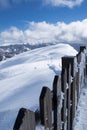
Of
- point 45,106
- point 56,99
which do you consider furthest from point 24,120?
point 56,99

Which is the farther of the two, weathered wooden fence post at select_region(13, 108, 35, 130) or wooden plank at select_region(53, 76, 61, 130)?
wooden plank at select_region(53, 76, 61, 130)

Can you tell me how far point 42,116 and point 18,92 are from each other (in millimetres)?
2089

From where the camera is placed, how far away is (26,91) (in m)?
3.96

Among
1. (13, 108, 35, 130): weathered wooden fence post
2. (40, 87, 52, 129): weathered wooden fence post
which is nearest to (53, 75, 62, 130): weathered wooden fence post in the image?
(40, 87, 52, 129): weathered wooden fence post

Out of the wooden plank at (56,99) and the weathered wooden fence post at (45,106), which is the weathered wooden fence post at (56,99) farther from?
the weathered wooden fence post at (45,106)

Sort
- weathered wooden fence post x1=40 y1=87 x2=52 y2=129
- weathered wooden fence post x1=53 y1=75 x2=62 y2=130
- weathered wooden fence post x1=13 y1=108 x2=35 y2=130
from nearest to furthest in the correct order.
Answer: weathered wooden fence post x1=13 y1=108 x2=35 y2=130 < weathered wooden fence post x1=40 y1=87 x2=52 y2=129 < weathered wooden fence post x1=53 y1=75 x2=62 y2=130

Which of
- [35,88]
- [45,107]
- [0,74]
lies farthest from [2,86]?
[45,107]

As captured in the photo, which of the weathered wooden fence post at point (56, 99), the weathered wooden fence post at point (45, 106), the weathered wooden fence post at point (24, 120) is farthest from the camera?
the weathered wooden fence post at point (56, 99)

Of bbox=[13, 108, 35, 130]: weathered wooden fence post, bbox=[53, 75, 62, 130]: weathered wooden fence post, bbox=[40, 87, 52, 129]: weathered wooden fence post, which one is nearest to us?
bbox=[13, 108, 35, 130]: weathered wooden fence post

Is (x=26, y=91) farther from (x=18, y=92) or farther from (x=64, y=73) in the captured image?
(x=64, y=73)

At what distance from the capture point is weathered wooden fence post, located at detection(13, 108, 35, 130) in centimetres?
141

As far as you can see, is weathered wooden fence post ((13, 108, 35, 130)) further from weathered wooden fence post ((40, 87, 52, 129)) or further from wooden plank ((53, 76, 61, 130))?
wooden plank ((53, 76, 61, 130))

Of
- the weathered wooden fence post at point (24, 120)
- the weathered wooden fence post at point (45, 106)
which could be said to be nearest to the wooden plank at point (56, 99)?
the weathered wooden fence post at point (45, 106)

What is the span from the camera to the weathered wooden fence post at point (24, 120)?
141 cm
